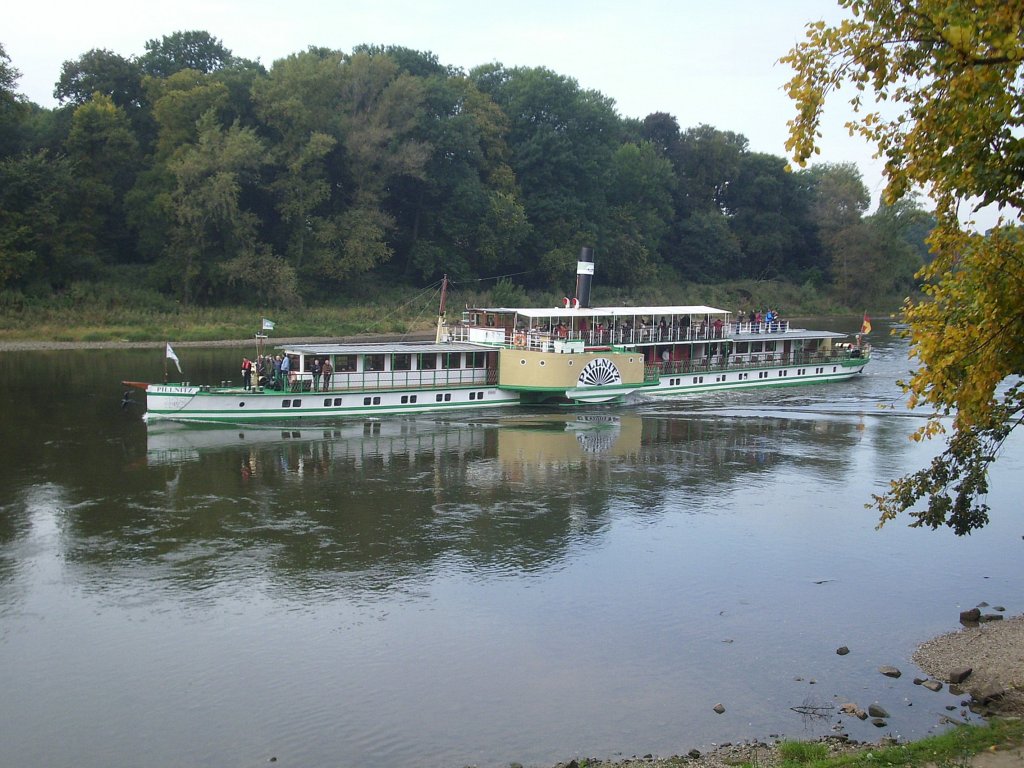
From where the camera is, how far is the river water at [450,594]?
16016mm

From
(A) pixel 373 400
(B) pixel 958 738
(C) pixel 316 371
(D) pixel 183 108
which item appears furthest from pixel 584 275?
(D) pixel 183 108

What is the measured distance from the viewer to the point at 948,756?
12.7 meters

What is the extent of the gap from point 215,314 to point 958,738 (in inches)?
2612

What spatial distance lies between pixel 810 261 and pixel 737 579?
10846 cm

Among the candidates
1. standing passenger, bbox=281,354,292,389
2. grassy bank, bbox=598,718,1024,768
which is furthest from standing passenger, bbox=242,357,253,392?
→ grassy bank, bbox=598,718,1024,768

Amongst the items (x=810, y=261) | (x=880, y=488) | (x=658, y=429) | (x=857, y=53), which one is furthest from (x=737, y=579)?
(x=810, y=261)

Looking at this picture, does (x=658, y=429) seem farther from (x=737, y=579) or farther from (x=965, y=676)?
(x=965, y=676)

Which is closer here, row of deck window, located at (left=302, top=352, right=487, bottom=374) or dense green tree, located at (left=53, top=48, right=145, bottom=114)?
row of deck window, located at (left=302, top=352, right=487, bottom=374)

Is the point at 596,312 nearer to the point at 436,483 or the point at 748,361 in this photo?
the point at 748,361

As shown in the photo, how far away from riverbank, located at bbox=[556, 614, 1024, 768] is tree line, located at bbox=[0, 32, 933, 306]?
203ft

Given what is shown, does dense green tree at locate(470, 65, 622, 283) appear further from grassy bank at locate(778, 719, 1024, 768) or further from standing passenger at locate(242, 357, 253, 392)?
grassy bank at locate(778, 719, 1024, 768)

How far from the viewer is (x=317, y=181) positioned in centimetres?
7850

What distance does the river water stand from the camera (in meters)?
16.0

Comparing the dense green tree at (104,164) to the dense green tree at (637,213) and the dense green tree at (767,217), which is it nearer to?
the dense green tree at (637,213)
